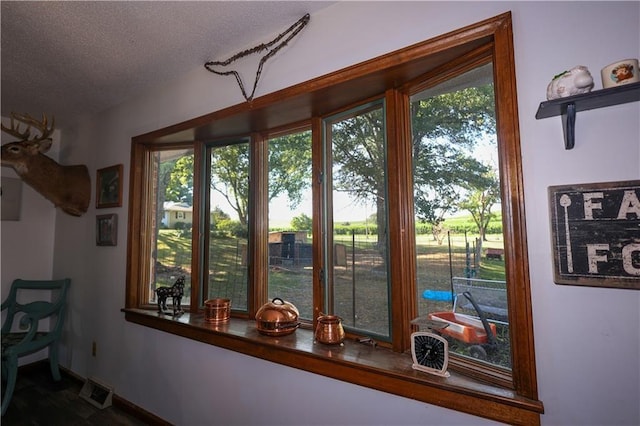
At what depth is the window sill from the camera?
100cm

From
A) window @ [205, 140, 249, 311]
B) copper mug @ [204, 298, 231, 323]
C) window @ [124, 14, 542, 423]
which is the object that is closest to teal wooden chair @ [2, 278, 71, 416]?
window @ [124, 14, 542, 423]

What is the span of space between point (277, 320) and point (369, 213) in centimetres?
76

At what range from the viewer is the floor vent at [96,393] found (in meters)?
2.27

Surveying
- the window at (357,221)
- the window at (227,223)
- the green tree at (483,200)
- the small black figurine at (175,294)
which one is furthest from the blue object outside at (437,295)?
the small black figurine at (175,294)

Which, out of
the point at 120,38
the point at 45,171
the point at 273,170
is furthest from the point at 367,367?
the point at 45,171

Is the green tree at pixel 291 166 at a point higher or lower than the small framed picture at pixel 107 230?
higher

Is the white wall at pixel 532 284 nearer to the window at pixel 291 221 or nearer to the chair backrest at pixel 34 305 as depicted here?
the window at pixel 291 221

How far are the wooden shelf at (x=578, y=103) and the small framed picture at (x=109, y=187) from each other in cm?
280

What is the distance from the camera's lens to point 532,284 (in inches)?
38.6

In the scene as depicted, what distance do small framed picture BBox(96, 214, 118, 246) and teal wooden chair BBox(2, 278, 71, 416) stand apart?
68 centimetres

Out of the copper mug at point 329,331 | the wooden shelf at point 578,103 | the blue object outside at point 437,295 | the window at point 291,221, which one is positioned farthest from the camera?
the window at point 291,221

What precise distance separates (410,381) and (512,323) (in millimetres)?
438

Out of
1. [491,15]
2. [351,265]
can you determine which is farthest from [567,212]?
[351,265]

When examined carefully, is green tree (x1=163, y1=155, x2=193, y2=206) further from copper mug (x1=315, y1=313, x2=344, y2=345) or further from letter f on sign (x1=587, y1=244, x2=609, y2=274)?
letter f on sign (x1=587, y1=244, x2=609, y2=274)
